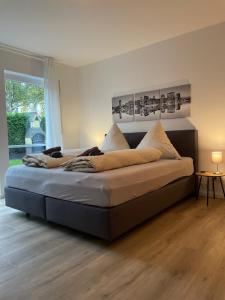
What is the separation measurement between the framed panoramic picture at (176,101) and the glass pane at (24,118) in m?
2.35

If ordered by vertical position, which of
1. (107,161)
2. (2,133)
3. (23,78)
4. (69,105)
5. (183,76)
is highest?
(23,78)

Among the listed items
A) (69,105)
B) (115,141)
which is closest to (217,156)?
(115,141)

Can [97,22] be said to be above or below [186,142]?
above

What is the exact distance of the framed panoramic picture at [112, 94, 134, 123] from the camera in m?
4.36

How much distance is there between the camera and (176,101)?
3.83 metres

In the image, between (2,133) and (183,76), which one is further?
(2,133)

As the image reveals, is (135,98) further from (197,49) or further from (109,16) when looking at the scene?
(109,16)

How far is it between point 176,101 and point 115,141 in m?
1.21

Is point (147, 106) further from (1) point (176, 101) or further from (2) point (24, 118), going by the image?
(2) point (24, 118)

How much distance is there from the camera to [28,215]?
3.05m

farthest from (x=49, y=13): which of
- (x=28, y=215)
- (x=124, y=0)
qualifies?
(x=28, y=215)

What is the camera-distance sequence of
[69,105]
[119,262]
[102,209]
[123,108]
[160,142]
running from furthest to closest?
1. [69,105]
2. [123,108]
3. [160,142]
4. [102,209]
5. [119,262]

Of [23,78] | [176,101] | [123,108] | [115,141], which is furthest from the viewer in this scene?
[123,108]

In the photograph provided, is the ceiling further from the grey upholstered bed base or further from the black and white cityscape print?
the grey upholstered bed base
